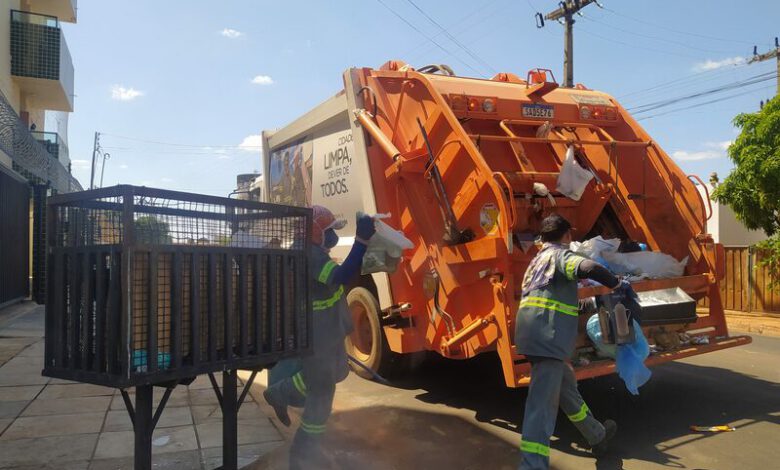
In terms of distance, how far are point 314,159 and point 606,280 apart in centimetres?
400

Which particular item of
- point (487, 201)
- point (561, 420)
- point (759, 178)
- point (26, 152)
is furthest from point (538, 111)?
point (26, 152)

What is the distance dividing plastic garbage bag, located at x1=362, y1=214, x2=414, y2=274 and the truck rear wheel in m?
1.70

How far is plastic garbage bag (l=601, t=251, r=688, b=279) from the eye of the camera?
4.66 meters

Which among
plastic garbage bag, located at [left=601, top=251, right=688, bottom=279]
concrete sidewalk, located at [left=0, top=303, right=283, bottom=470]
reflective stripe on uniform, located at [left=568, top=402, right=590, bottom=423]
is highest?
plastic garbage bag, located at [left=601, top=251, right=688, bottom=279]

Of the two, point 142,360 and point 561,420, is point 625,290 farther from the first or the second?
point 142,360

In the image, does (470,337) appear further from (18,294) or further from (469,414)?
(18,294)

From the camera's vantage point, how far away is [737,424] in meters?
4.29

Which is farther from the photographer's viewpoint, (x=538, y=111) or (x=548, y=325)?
(x=538, y=111)

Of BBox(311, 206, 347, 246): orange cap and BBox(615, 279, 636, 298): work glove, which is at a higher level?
BBox(311, 206, 347, 246): orange cap

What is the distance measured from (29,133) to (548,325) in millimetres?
9854

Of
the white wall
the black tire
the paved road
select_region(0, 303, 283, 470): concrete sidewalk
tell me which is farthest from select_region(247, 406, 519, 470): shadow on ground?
the white wall

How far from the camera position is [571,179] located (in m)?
4.66

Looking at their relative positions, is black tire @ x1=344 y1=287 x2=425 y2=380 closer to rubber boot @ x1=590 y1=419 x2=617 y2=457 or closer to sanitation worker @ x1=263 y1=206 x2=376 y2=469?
sanitation worker @ x1=263 y1=206 x2=376 y2=469

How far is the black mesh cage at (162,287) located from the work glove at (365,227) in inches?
13.5
